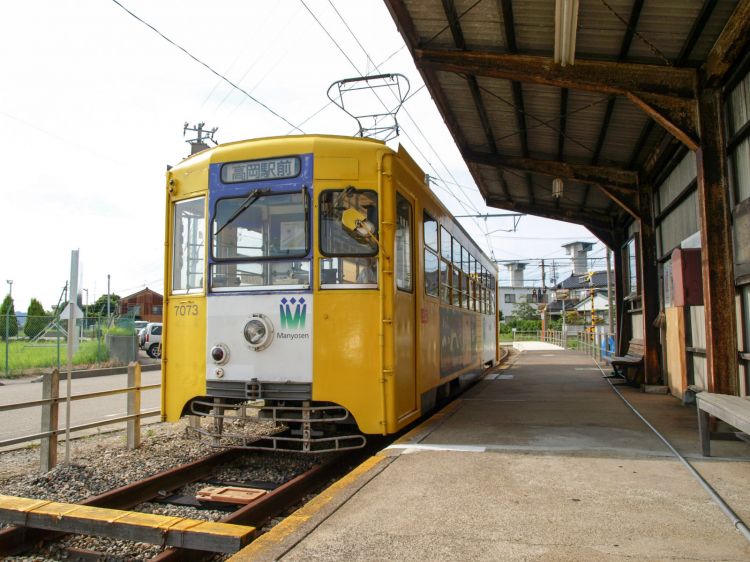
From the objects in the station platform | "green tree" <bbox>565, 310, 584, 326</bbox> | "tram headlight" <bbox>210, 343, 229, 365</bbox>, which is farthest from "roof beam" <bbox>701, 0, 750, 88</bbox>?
"green tree" <bbox>565, 310, 584, 326</bbox>

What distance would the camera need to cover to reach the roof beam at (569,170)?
468 inches

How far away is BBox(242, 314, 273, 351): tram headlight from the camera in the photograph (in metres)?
5.89

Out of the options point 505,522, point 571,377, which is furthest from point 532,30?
point 571,377

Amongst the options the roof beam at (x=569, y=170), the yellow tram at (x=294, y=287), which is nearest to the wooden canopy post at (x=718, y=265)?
the yellow tram at (x=294, y=287)

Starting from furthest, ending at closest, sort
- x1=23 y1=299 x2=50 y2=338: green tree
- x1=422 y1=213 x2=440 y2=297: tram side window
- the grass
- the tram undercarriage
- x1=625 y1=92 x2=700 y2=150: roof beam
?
x1=23 y1=299 x2=50 y2=338: green tree
the grass
x1=422 y1=213 x2=440 y2=297: tram side window
x1=625 y1=92 x2=700 y2=150: roof beam
the tram undercarriage

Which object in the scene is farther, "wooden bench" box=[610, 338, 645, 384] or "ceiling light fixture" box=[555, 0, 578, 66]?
"wooden bench" box=[610, 338, 645, 384]

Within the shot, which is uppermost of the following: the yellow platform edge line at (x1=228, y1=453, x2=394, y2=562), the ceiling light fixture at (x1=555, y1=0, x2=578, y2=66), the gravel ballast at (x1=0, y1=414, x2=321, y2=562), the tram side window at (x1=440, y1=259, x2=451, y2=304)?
the ceiling light fixture at (x1=555, y1=0, x2=578, y2=66)

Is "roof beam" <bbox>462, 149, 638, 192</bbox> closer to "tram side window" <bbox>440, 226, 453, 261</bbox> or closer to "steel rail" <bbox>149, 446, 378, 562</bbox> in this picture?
"tram side window" <bbox>440, 226, 453, 261</bbox>

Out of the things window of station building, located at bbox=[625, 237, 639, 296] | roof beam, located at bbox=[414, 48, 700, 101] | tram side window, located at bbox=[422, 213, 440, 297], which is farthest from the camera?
window of station building, located at bbox=[625, 237, 639, 296]

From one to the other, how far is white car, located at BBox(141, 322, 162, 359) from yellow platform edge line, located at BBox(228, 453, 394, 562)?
75.4 ft

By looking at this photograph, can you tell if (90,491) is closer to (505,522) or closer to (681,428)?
(505,522)

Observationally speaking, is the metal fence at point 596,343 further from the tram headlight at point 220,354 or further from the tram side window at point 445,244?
the tram headlight at point 220,354

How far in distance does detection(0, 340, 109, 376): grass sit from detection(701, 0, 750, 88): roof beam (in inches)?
755

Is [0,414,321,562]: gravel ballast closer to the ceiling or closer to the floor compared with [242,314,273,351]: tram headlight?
closer to the floor
